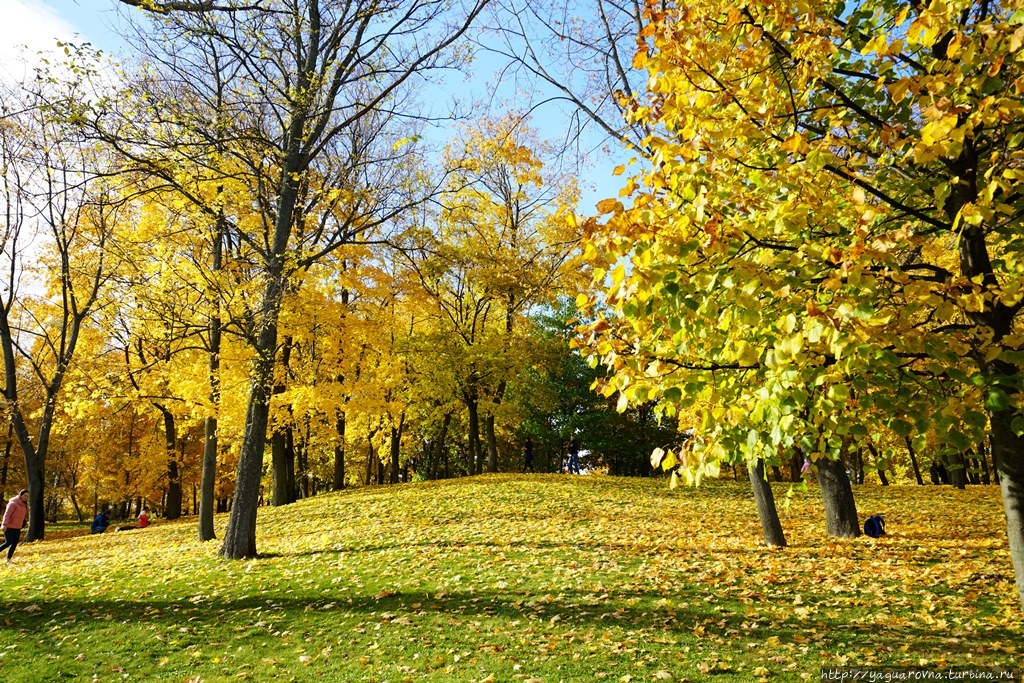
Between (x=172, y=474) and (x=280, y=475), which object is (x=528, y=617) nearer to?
(x=280, y=475)

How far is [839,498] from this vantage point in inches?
408

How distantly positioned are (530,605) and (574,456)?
3249 centimetres

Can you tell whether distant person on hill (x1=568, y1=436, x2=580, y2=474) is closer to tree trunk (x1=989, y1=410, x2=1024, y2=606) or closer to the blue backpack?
the blue backpack

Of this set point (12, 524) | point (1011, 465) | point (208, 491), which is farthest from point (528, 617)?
point (12, 524)

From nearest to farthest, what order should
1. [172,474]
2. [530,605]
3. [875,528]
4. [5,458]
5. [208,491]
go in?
[530,605] → [875,528] → [208,491] → [172,474] → [5,458]

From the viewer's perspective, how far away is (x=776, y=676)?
474 centimetres

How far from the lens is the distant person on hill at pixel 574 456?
123ft

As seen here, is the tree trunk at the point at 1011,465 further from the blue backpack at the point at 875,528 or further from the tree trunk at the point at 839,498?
the blue backpack at the point at 875,528

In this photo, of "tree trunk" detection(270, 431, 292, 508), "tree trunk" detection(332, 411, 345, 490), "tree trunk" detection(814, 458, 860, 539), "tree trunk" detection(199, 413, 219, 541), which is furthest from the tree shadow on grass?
"tree trunk" detection(332, 411, 345, 490)

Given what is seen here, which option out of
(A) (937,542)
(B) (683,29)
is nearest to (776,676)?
(B) (683,29)

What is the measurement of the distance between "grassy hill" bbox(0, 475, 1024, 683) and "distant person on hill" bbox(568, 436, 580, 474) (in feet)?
79.6

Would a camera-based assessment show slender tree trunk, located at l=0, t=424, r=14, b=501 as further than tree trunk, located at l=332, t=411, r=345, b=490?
Yes

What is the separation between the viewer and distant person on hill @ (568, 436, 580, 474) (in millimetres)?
37447

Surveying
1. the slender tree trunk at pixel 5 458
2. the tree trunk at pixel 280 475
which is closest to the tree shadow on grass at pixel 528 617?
the tree trunk at pixel 280 475
